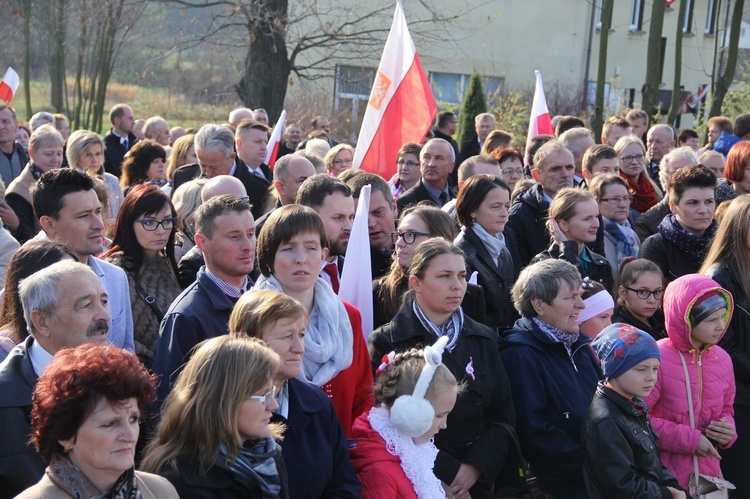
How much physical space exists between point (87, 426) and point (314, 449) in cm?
111

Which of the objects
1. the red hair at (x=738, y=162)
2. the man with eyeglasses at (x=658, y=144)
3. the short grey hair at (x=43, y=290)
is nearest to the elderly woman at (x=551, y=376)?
the short grey hair at (x=43, y=290)

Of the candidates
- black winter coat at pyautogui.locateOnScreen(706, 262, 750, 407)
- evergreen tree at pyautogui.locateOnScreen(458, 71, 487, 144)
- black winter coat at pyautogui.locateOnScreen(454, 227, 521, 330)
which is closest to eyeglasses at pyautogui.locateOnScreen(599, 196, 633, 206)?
black winter coat at pyautogui.locateOnScreen(706, 262, 750, 407)

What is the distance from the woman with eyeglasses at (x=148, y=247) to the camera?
4.95m

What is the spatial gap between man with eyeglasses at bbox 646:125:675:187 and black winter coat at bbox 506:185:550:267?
12.5ft

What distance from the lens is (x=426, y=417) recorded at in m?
3.81

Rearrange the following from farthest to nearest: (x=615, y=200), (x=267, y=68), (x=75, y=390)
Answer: (x=267, y=68) → (x=615, y=200) → (x=75, y=390)

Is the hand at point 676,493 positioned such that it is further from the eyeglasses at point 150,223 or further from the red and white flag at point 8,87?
the red and white flag at point 8,87

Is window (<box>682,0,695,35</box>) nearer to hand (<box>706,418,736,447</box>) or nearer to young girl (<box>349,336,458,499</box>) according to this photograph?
hand (<box>706,418,736,447</box>)

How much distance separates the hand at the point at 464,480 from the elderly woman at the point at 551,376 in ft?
1.25

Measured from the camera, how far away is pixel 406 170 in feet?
29.1

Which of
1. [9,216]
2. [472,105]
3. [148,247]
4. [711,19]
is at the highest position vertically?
[711,19]

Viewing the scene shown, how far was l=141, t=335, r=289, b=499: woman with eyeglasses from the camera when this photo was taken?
3.16 meters

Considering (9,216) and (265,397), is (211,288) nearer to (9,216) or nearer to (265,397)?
(265,397)

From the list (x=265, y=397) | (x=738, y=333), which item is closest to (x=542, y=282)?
(x=738, y=333)
